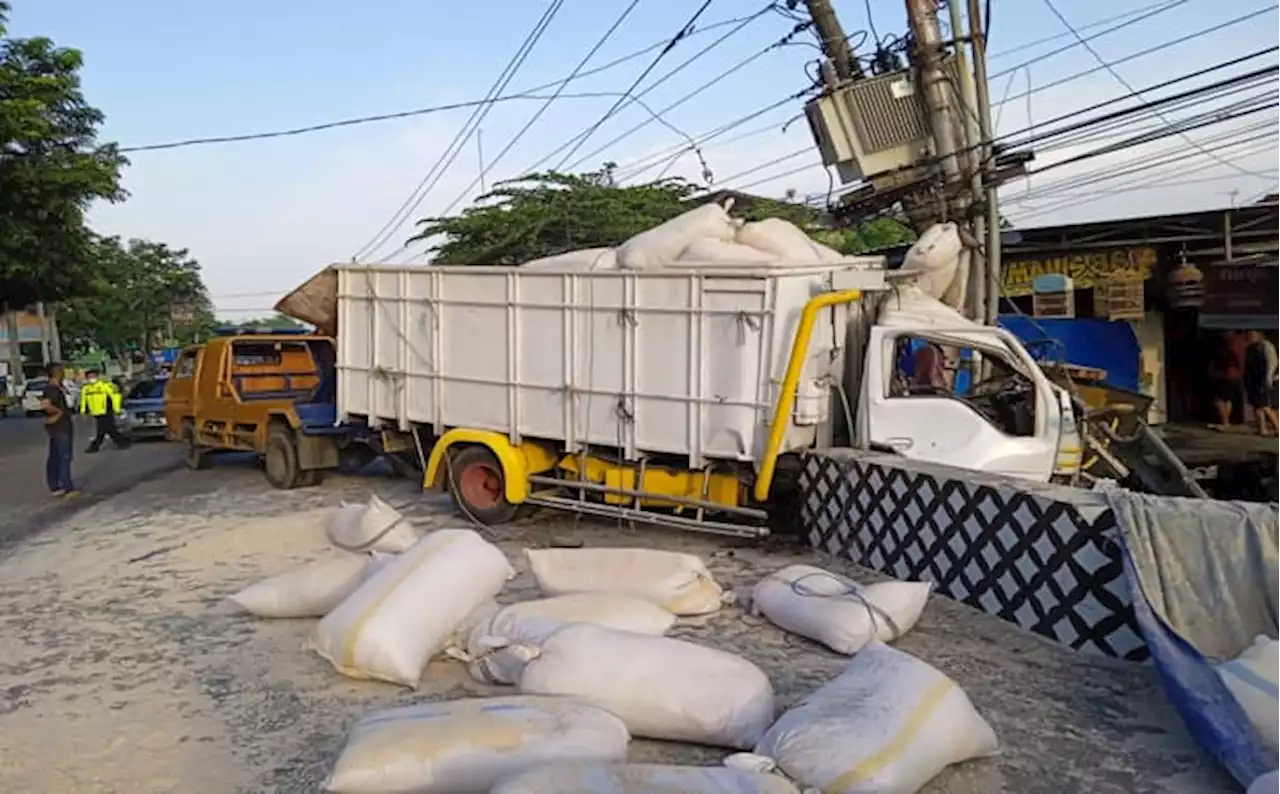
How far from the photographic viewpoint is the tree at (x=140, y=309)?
51844 millimetres

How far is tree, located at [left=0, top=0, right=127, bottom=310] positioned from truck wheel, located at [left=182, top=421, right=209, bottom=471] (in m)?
7.05

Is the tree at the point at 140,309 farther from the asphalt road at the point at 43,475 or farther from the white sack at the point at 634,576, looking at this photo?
the white sack at the point at 634,576

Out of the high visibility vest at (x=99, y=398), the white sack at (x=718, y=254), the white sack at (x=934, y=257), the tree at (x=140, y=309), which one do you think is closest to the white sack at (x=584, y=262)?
the white sack at (x=718, y=254)

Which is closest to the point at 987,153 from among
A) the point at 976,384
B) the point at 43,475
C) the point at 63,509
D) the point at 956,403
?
the point at 976,384

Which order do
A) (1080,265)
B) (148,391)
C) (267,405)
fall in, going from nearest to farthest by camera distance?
(267,405) → (1080,265) → (148,391)

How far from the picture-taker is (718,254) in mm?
8500

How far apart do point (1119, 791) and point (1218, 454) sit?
734 centimetres

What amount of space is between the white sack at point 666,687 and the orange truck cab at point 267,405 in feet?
26.5

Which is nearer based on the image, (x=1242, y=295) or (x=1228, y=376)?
(x=1242, y=295)

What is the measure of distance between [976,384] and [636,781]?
626cm

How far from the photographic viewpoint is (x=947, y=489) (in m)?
6.56

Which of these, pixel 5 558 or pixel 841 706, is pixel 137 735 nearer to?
pixel 841 706

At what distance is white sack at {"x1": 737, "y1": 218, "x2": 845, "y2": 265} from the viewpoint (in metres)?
8.52

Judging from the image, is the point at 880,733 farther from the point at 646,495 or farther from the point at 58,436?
the point at 58,436
